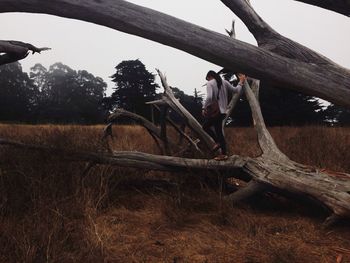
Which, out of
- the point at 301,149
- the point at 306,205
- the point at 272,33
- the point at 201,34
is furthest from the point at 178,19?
the point at 301,149

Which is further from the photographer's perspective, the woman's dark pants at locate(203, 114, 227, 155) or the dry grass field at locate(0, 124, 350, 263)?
the woman's dark pants at locate(203, 114, 227, 155)

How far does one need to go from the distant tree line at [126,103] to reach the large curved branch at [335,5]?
12.2 metres

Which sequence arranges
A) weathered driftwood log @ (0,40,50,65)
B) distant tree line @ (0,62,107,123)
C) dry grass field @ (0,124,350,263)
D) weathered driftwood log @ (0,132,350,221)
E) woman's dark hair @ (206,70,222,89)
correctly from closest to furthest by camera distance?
dry grass field @ (0,124,350,263) < weathered driftwood log @ (0,132,350,221) < weathered driftwood log @ (0,40,50,65) < woman's dark hair @ (206,70,222,89) < distant tree line @ (0,62,107,123)

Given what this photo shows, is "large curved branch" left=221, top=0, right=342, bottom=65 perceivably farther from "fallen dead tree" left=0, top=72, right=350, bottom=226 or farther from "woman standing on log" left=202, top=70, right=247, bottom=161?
"woman standing on log" left=202, top=70, right=247, bottom=161

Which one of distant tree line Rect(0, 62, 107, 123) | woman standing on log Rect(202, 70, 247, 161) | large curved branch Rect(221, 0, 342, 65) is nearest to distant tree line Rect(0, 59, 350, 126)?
distant tree line Rect(0, 62, 107, 123)

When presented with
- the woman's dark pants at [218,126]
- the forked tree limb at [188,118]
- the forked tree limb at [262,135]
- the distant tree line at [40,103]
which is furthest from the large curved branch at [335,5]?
the distant tree line at [40,103]

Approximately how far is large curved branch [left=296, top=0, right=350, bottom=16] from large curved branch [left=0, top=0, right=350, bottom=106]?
31 cm

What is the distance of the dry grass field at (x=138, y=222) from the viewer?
263cm

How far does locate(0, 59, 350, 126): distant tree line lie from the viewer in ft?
58.3

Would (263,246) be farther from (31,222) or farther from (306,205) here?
(31,222)

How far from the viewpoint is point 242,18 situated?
2107 mm

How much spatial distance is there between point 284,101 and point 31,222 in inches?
659

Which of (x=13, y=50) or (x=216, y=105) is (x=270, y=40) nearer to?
(x=13, y=50)

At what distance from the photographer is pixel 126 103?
92.3 feet
